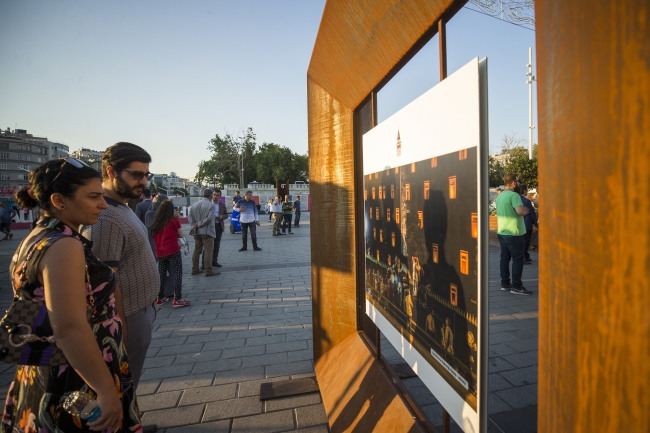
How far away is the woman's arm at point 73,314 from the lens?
1354mm

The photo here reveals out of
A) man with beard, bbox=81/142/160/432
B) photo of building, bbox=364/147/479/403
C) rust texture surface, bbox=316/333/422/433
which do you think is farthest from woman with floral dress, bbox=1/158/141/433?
photo of building, bbox=364/147/479/403

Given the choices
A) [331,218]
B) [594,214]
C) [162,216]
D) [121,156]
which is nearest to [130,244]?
[121,156]

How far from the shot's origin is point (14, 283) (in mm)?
1518

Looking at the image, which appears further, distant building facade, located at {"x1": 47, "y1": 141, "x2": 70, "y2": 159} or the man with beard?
distant building facade, located at {"x1": 47, "y1": 141, "x2": 70, "y2": 159}

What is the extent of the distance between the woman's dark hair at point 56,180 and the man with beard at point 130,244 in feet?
1.77

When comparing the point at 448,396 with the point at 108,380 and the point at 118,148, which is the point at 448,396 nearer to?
the point at 108,380

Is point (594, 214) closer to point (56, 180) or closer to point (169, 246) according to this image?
point (56, 180)

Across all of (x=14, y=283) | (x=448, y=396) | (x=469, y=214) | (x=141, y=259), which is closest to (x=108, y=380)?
(x=14, y=283)

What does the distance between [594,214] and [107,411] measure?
1.70 meters

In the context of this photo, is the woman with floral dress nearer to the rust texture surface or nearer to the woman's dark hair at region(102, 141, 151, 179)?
the woman's dark hair at region(102, 141, 151, 179)

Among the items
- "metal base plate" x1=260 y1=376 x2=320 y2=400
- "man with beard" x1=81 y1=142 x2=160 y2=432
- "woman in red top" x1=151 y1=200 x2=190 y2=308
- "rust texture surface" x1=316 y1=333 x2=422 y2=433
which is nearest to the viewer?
"rust texture surface" x1=316 y1=333 x2=422 y2=433

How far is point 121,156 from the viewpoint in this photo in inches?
87.6

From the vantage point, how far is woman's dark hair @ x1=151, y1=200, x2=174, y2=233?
553cm

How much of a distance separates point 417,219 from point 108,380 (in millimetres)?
1383
